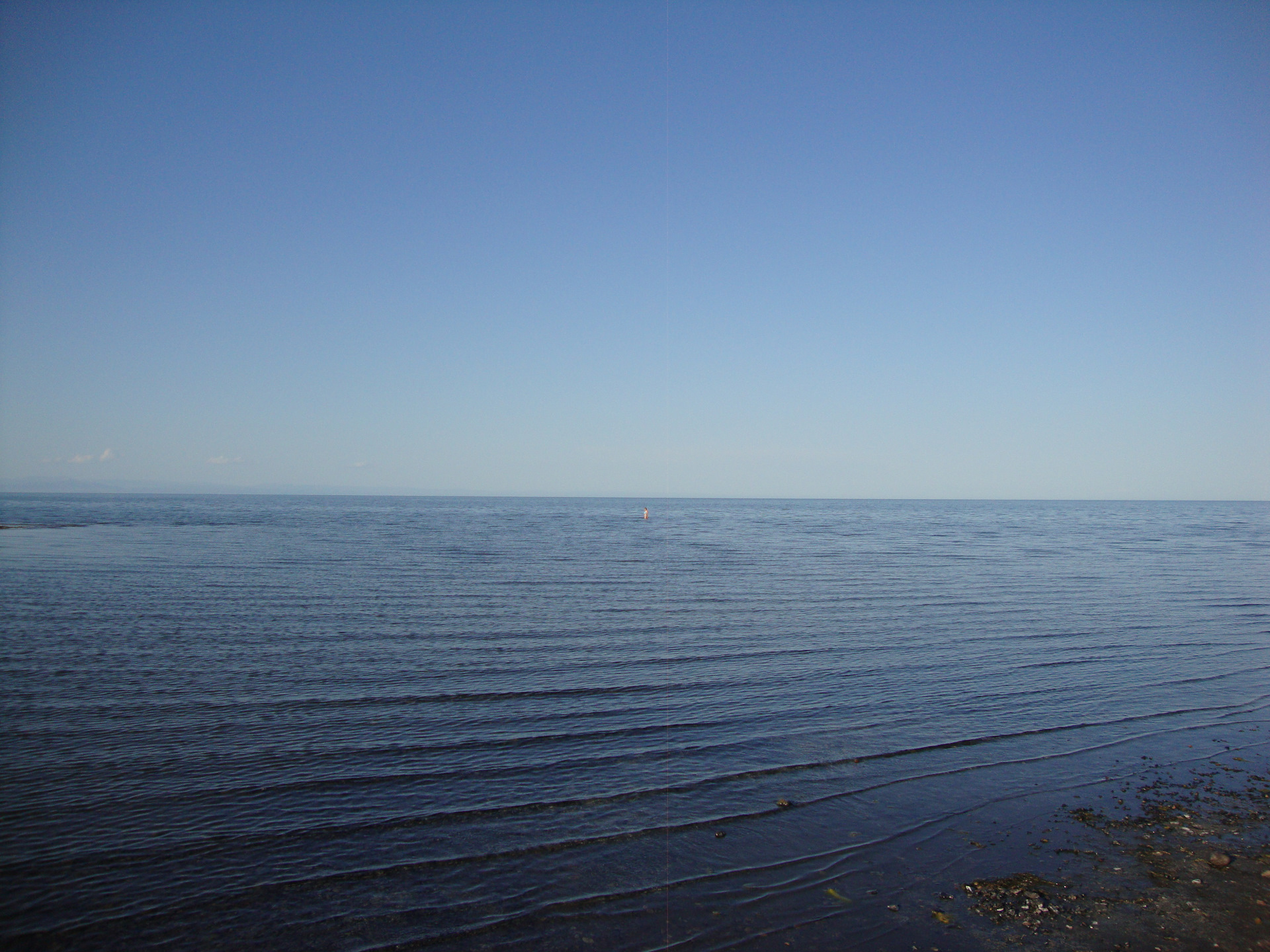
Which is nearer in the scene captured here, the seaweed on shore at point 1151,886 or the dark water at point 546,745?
the seaweed on shore at point 1151,886

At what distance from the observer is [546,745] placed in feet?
38.1

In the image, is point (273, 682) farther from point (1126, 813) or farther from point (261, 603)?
point (1126, 813)

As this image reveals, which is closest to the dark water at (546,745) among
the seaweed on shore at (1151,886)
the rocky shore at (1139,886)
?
the rocky shore at (1139,886)

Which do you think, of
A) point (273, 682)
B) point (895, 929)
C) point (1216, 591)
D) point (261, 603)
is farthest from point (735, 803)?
point (1216, 591)

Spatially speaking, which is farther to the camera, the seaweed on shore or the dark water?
the dark water

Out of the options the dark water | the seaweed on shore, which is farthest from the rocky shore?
the dark water

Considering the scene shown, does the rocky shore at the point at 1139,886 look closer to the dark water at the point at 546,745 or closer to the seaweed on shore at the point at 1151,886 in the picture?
the seaweed on shore at the point at 1151,886

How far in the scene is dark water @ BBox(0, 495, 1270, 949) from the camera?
7.31 m

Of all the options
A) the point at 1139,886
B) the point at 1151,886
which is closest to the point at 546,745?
the point at 1139,886

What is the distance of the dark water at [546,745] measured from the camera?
7.31 metres

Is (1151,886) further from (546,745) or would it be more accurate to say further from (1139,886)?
(546,745)

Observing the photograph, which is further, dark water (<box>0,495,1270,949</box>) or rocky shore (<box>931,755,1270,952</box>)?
dark water (<box>0,495,1270,949</box>)

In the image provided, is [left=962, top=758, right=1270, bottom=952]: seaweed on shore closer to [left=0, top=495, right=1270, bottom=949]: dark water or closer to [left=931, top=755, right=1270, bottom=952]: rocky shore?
[left=931, top=755, right=1270, bottom=952]: rocky shore

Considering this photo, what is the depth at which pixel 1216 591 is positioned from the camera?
98.7 ft
